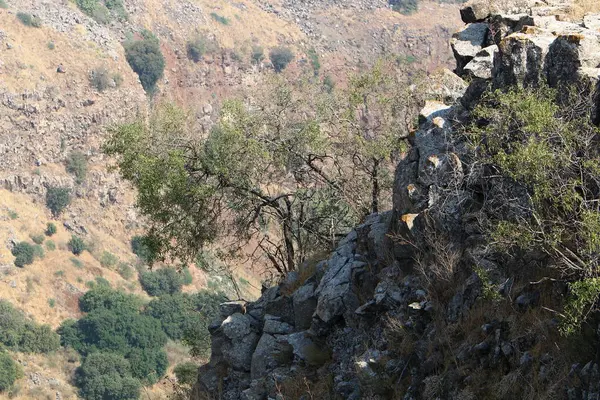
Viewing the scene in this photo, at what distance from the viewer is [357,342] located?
12852 mm

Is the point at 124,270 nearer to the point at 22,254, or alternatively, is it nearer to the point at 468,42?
the point at 22,254

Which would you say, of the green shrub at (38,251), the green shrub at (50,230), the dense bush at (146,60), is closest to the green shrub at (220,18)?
the dense bush at (146,60)

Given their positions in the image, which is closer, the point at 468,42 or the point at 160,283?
the point at 468,42

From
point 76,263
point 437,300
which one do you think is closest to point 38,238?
point 76,263

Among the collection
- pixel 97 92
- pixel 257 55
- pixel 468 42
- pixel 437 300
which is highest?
pixel 468 42

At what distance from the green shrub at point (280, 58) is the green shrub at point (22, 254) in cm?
5098

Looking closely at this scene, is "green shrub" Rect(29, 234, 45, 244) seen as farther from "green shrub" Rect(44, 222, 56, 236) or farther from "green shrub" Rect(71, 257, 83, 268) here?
"green shrub" Rect(71, 257, 83, 268)

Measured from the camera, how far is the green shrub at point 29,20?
94.4 meters

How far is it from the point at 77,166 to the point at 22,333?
22.5m

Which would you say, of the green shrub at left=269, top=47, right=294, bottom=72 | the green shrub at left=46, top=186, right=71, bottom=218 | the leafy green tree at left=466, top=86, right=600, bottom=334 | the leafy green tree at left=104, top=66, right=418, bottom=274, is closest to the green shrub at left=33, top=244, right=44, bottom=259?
the green shrub at left=46, top=186, right=71, bottom=218

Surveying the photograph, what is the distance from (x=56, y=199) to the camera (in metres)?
81.6

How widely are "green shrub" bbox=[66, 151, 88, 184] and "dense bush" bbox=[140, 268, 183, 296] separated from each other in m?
12.1

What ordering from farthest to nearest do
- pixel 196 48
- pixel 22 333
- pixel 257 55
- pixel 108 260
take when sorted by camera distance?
pixel 257 55 → pixel 196 48 → pixel 108 260 → pixel 22 333

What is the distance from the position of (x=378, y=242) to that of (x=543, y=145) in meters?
4.35
